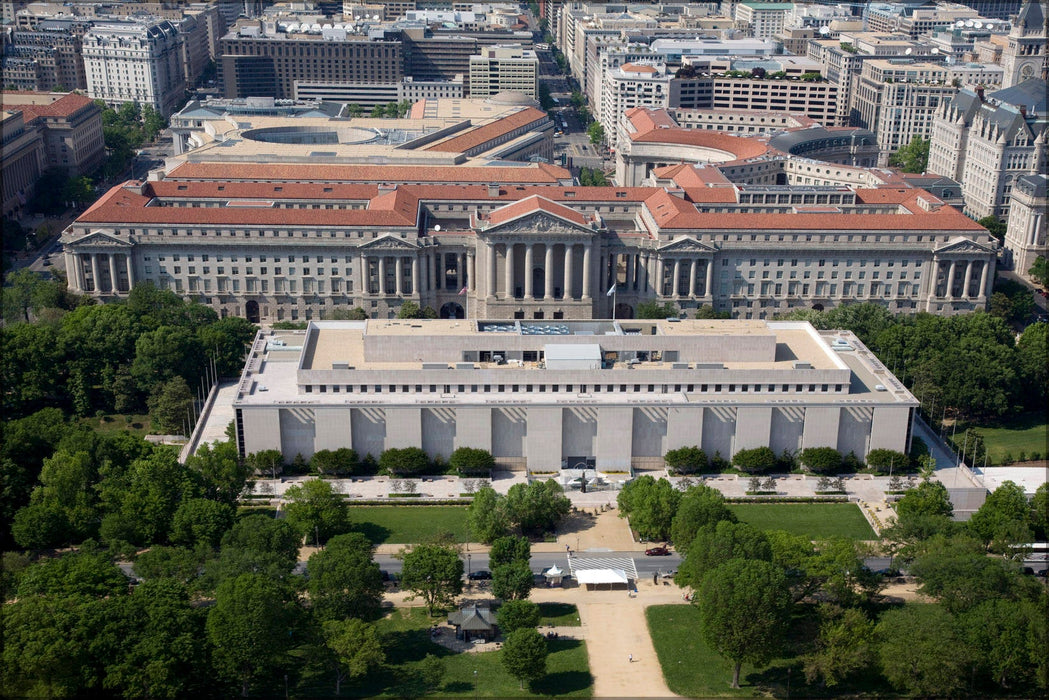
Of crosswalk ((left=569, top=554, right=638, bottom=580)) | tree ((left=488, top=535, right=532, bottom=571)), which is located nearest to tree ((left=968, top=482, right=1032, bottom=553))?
crosswalk ((left=569, top=554, right=638, bottom=580))

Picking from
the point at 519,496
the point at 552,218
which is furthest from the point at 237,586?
the point at 552,218

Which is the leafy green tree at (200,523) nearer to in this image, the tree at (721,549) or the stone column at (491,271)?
the tree at (721,549)

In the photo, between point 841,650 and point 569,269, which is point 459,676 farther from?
point 569,269

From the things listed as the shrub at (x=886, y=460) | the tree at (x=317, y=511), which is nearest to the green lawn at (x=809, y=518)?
the shrub at (x=886, y=460)

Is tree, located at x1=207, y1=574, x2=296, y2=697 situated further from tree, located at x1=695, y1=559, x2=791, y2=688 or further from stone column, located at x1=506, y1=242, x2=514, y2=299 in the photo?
stone column, located at x1=506, y1=242, x2=514, y2=299

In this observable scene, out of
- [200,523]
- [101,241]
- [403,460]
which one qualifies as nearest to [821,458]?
[403,460]

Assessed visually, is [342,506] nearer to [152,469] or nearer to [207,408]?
[152,469]
